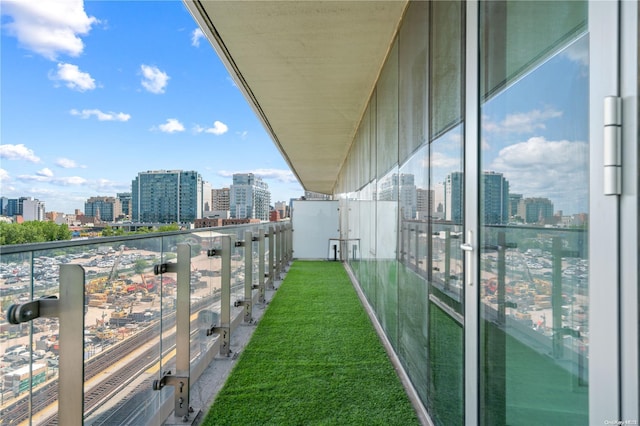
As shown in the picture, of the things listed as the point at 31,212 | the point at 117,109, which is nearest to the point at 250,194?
the point at 117,109

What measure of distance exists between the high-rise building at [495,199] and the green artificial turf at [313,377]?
5.01 ft

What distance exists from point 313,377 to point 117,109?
117ft

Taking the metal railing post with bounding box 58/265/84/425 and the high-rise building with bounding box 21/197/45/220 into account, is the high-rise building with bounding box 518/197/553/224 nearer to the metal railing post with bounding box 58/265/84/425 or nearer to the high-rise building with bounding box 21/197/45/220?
the metal railing post with bounding box 58/265/84/425

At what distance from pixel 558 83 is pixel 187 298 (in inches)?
89.3

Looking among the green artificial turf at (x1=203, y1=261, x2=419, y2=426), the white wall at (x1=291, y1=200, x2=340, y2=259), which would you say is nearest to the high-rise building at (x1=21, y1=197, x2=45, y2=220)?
the green artificial turf at (x1=203, y1=261, x2=419, y2=426)

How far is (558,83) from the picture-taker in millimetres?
917

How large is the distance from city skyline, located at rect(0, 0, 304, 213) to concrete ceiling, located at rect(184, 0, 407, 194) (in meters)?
8.85

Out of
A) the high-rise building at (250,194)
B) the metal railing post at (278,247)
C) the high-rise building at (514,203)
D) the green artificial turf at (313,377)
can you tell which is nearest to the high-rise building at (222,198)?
the high-rise building at (250,194)

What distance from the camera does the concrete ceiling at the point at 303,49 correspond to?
283 centimetres

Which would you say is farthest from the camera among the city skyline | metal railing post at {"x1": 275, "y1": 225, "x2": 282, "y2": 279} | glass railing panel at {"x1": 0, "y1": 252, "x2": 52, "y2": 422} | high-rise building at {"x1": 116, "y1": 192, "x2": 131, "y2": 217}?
the city skyline

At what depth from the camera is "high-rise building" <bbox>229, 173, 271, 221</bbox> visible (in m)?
19.0

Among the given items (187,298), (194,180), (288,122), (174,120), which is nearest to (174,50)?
(174,120)

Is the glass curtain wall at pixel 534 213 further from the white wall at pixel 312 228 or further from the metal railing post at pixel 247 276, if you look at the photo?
the white wall at pixel 312 228

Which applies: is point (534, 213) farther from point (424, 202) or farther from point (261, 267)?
point (261, 267)
